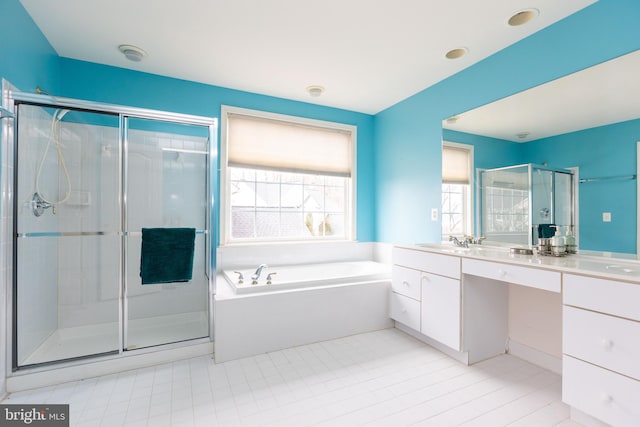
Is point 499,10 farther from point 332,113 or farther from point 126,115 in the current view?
point 126,115

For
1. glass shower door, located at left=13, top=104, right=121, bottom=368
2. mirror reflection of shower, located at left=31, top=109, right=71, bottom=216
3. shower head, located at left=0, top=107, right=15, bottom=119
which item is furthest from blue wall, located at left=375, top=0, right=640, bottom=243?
shower head, located at left=0, top=107, right=15, bottom=119

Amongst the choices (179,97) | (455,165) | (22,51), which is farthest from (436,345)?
(22,51)

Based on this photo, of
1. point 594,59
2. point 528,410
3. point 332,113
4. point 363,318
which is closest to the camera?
point 528,410

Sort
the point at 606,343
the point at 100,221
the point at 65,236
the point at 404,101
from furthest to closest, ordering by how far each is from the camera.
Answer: the point at 404,101
the point at 100,221
the point at 65,236
the point at 606,343

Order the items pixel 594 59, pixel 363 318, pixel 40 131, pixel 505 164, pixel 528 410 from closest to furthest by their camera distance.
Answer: pixel 528 410 → pixel 594 59 → pixel 40 131 → pixel 505 164 → pixel 363 318

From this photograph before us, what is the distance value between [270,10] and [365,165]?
84.7 inches

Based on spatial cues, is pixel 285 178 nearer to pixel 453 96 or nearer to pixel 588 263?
pixel 453 96

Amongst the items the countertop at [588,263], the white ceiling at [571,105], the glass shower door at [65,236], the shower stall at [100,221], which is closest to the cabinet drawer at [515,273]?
the countertop at [588,263]

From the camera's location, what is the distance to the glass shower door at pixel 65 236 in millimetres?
1878

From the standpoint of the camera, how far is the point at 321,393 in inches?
68.7

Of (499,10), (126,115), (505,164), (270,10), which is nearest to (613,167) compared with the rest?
(505,164)

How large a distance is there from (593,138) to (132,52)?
3332mm

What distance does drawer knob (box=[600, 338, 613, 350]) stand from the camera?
51.2 inches

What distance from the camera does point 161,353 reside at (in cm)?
209
